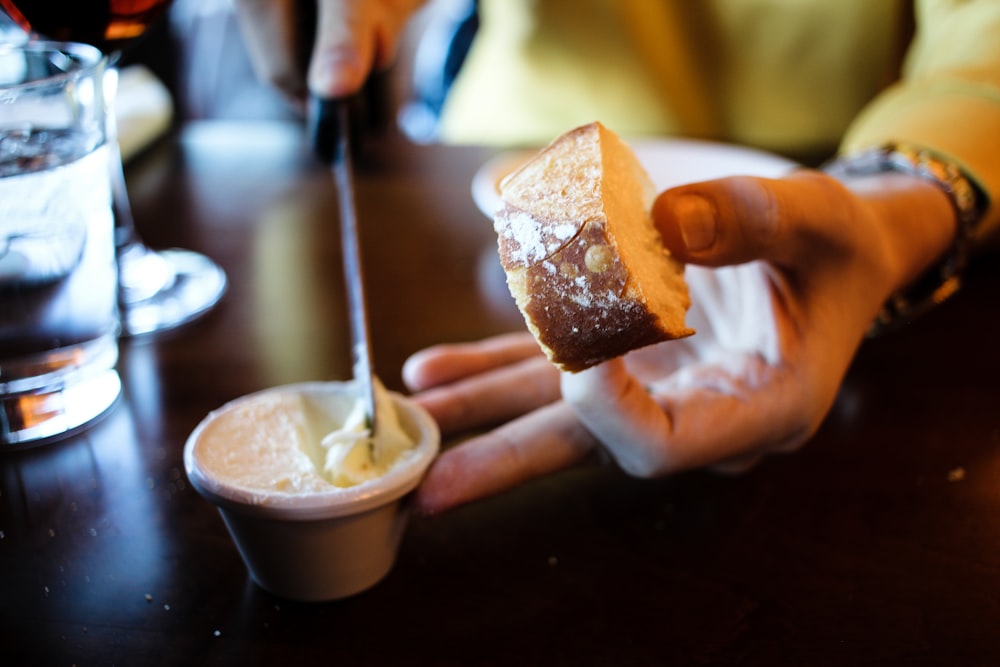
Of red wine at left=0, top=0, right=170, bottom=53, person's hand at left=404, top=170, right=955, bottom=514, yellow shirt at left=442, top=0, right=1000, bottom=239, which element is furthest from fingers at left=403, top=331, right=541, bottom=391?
yellow shirt at left=442, top=0, right=1000, bottom=239

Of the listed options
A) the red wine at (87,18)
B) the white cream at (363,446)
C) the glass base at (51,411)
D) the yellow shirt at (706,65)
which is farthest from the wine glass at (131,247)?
the yellow shirt at (706,65)

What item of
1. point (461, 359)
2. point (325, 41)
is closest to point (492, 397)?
point (461, 359)

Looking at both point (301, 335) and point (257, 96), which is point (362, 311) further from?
point (257, 96)

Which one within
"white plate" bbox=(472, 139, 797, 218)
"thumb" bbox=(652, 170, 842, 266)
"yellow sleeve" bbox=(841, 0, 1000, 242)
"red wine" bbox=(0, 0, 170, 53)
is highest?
"red wine" bbox=(0, 0, 170, 53)

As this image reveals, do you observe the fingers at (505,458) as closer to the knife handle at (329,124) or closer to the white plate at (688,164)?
the knife handle at (329,124)

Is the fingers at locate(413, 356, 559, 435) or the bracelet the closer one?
the fingers at locate(413, 356, 559, 435)

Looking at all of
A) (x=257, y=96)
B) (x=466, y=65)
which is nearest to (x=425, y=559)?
(x=466, y=65)

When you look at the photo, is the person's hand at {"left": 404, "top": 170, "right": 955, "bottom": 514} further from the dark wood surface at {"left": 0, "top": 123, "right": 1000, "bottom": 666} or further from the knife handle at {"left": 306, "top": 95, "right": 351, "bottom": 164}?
the knife handle at {"left": 306, "top": 95, "right": 351, "bottom": 164}
